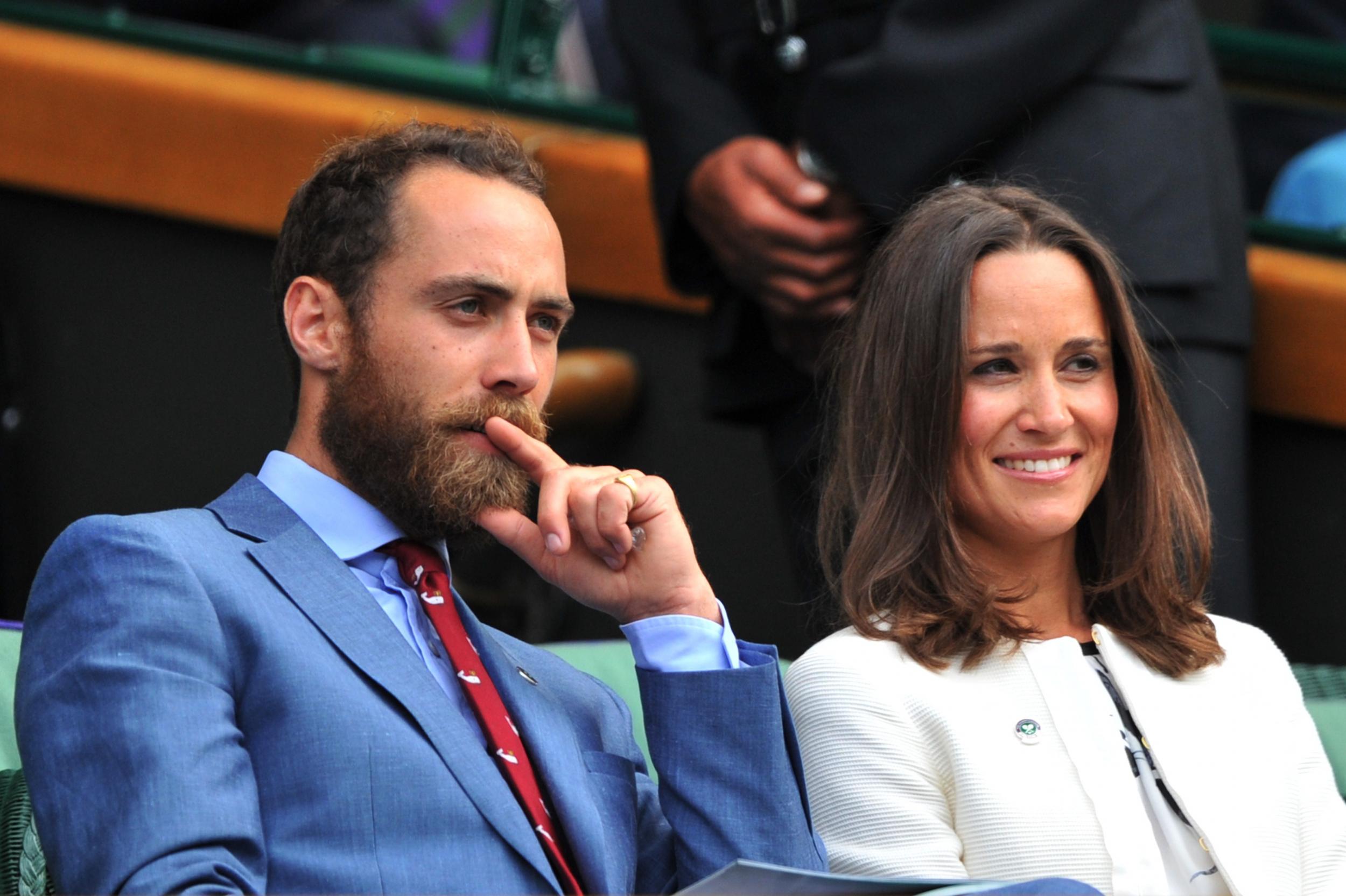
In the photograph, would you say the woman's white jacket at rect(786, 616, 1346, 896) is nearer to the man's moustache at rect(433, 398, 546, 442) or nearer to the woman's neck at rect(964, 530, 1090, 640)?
the woman's neck at rect(964, 530, 1090, 640)

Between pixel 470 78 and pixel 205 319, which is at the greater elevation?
pixel 470 78

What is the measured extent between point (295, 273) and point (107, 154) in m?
2.19

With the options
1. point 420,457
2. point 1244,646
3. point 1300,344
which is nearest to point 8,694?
point 420,457

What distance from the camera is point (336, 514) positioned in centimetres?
199

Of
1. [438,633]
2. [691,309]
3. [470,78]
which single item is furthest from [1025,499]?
[470,78]

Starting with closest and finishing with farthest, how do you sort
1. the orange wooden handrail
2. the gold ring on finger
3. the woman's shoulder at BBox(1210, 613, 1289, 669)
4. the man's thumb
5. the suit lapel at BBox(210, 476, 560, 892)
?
the suit lapel at BBox(210, 476, 560, 892), the gold ring on finger, the woman's shoulder at BBox(1210, 613, 1289, 669), the man's thumb, the orange wooden handrail

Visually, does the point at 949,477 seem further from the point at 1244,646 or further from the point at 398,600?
the point at 398,600

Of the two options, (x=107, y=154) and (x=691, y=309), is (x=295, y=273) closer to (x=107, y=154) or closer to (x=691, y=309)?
(x=691, y=309)

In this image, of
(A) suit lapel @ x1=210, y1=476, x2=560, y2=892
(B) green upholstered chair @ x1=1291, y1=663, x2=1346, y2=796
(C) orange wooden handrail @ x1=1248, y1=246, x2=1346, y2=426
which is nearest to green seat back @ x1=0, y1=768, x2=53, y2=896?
(A) suit lapel @ x1=210, y1=476, x2=560, y2=892

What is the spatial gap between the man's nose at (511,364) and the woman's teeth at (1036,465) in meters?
0.62

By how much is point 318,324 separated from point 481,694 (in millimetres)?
459

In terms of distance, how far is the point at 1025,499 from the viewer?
2.25 meters

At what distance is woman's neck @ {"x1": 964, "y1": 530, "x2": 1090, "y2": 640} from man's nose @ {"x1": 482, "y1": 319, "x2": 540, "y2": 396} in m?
0.63

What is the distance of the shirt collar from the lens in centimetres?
A: 198
